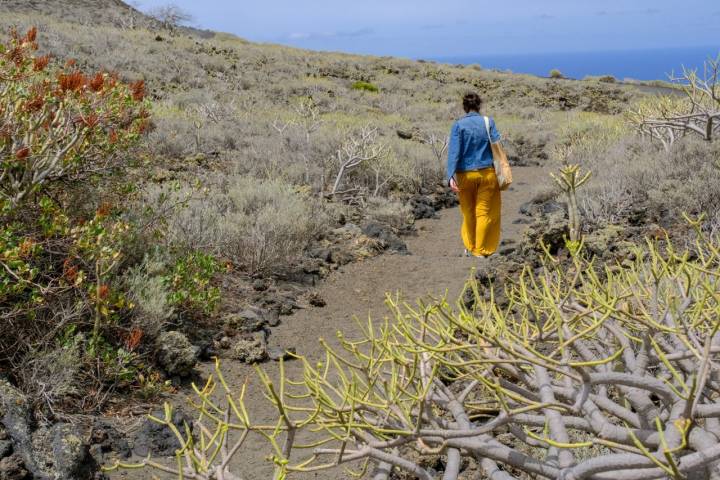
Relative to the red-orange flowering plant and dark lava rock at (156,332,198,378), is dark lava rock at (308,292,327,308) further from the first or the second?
the red-orange flowering plant

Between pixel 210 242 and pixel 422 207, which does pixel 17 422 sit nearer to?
pixel 210 242

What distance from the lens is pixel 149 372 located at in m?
4.48

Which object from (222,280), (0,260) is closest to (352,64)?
(222,280)

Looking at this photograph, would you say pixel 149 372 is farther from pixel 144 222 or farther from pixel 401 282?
pixel 401 282

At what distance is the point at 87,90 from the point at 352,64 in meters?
33.0

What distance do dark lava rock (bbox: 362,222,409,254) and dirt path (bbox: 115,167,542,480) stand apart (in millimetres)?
251

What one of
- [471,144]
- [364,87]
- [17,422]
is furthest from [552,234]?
[364,87]

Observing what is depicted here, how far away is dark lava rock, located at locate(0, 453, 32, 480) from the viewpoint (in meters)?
2.85

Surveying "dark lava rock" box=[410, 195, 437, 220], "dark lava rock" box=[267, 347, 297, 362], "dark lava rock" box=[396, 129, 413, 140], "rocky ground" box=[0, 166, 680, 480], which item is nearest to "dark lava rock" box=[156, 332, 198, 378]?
"rocky ground" box=[0, 166, 680, 480]

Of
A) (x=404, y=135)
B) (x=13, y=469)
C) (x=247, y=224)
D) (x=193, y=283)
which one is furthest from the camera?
(x=404, y=135)

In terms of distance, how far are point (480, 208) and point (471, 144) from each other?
76 centimetres

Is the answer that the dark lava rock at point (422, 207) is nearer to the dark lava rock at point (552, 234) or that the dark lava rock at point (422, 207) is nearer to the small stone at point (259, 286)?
the dark lava rock at point (552, 234)

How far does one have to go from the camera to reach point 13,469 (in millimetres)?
2885

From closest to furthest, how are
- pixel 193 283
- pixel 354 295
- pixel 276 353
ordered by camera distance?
1. pixel 276 353
2. pixel 193 283
3. pixel 354 295
